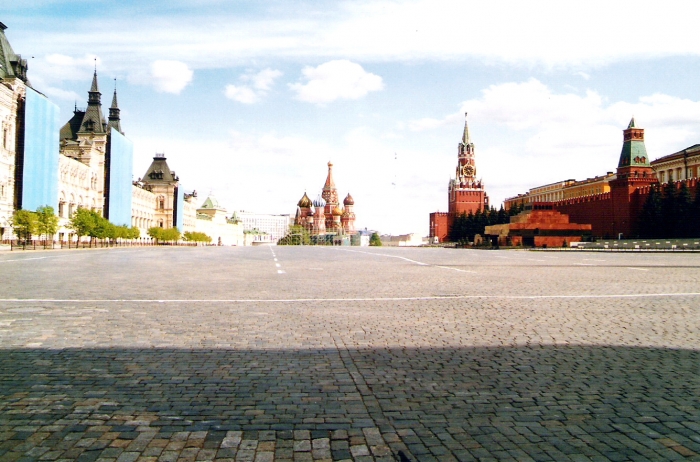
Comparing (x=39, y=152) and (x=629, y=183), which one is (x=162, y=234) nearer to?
(x=39, y=152)

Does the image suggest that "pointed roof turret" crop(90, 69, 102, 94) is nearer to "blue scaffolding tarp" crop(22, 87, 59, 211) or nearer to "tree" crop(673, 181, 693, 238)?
"blue scaffolding tarp" crop(22, 87, 59, 211)

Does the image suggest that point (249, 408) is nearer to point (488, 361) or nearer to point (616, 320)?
point (488, 361)

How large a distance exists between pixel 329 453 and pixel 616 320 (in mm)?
6326

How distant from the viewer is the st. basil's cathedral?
176500 mm

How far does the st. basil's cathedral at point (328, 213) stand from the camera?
176 m

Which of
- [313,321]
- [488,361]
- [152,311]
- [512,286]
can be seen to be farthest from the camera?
[512,286]

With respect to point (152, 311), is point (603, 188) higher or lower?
higher

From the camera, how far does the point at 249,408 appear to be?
4293mm

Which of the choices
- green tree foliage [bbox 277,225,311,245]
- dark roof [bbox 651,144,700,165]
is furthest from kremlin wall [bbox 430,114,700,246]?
green tree foliage [bbox 277,225,311,245]

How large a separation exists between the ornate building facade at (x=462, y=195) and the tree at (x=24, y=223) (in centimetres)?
9666

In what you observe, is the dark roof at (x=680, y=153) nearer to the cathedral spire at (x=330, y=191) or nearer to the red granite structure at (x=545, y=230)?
the red granite structure at (x=545, y=230)

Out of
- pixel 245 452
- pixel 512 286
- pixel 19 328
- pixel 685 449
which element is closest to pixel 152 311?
pixel 19 328

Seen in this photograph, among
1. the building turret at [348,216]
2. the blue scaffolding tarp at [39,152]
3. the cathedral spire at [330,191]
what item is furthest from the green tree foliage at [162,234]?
the cathedral spire at [330,191]

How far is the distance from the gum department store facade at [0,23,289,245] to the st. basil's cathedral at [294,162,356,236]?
4393cm
